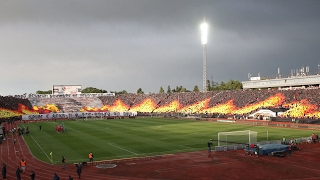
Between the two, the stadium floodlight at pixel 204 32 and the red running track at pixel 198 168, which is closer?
the red running track at pixel 198 168

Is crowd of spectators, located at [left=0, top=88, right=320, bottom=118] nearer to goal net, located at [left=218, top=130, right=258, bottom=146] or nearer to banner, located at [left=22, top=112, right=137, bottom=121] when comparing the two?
banner, located at [left=22, top=112, right=137, bottom=121]

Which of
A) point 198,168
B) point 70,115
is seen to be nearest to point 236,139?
point 198,168

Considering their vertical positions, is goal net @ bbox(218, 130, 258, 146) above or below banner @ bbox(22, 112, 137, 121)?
below

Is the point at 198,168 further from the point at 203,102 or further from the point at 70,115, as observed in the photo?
the point at 203,102

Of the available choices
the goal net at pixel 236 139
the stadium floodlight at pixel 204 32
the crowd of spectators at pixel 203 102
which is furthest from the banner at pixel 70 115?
the goal net at pixel 236 139

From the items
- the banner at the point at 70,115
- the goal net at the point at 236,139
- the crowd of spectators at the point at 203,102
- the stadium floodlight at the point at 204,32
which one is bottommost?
the goal net at the point at 236,139

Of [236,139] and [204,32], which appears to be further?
[204,32]

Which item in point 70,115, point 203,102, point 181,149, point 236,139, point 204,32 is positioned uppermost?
point 204,32

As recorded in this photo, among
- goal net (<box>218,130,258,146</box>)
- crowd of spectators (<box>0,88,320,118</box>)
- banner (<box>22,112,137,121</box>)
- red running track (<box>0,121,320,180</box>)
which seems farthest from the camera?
banner (<box>22,112,137,121</box>)

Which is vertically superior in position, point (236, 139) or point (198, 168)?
point (236, 139)

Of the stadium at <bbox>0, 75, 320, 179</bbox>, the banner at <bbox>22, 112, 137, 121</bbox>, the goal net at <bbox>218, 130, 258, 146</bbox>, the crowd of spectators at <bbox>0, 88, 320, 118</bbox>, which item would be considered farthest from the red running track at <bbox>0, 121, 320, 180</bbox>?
the banner at <bbox>22, 112, 137, 121</bbox>

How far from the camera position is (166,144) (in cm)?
4125

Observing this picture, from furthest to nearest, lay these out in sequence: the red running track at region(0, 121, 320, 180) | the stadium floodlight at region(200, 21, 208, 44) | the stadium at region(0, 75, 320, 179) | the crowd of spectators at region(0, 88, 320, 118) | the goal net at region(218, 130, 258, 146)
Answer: the stadium floodlight at region(200, 21, 208, 44) < the crowd of spectators at region(0, 88, 320, 118) < the goal net at region(218, 130, 258, 146) < the stadium at region(0, 75, 320, 179) < the red running track at region(0, 121, 320, 180)

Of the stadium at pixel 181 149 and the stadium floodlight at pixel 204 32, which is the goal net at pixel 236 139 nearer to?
the stadium at pixel 181 149
